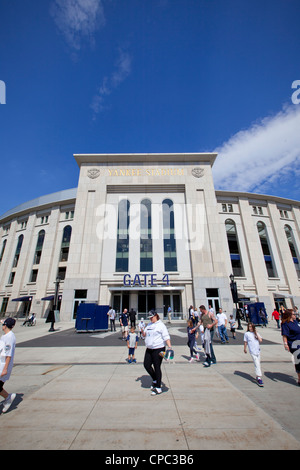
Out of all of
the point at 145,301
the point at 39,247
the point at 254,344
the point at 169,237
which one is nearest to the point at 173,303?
the point at 145,301

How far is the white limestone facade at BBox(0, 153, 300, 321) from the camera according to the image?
25.1 metres

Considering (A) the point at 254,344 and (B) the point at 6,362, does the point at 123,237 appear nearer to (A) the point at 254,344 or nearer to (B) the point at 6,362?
(A) the point at 254,344

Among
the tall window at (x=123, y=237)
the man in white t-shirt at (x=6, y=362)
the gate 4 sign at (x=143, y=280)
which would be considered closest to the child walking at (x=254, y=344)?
the man in white t-shirt at (x=6, y=362)

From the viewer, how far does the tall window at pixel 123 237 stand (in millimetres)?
26109

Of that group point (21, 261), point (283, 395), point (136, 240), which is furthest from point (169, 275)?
point (21, 261)

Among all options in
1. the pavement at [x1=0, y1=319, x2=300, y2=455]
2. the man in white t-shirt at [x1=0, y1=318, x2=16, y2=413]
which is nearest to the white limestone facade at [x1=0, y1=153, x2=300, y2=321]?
the pavement at [x1=0, y1=319, x2=300, y2=455]

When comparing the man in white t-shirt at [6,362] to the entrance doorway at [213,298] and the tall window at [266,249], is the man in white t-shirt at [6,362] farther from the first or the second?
the tall window at [266,249]

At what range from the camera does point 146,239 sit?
89.2 feet

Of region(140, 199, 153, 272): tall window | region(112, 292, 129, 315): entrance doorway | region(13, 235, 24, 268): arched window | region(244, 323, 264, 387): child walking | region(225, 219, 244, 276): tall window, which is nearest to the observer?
region(244, 323, 264, 387): child walking

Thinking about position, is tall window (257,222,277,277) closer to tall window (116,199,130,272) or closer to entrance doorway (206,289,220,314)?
entrance doorway (206,289,220,314)

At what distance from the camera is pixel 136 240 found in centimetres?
2700

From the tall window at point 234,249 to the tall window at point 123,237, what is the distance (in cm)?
1625

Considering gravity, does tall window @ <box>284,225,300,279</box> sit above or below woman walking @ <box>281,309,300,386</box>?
above

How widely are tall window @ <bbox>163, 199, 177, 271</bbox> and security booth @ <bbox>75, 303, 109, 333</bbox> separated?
1211cm
